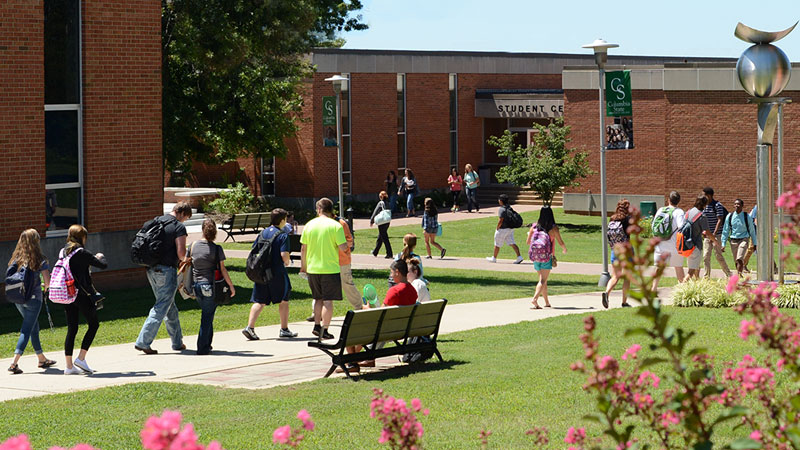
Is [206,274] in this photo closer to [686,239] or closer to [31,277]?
[31,277]

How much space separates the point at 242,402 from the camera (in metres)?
10.7

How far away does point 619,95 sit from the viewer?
22078 mm

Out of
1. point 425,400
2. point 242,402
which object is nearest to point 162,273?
point 242,402

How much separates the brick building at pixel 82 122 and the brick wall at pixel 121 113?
0.7 inches

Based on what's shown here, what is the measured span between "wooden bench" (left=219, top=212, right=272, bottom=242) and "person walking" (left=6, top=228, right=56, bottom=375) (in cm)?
2022

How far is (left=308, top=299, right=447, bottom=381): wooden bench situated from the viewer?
12.0m

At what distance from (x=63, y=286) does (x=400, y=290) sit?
3.75 meters

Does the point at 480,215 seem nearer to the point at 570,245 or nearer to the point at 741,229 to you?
the point at 570,245

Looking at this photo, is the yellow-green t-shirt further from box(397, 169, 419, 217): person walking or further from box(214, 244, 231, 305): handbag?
box(397, 169, 419, 217): person walking

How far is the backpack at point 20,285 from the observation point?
12.5 m

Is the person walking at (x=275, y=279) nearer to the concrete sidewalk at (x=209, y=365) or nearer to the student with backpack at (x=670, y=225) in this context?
the concrete sidewalk at (x=209, y=365)

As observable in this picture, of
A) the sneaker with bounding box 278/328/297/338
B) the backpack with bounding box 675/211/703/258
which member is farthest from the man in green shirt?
the backpack with bounding box 675/211/703/258

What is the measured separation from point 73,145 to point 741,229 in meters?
12.6

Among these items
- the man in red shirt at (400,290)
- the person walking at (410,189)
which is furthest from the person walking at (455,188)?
the man in red shirt at (400,290)
